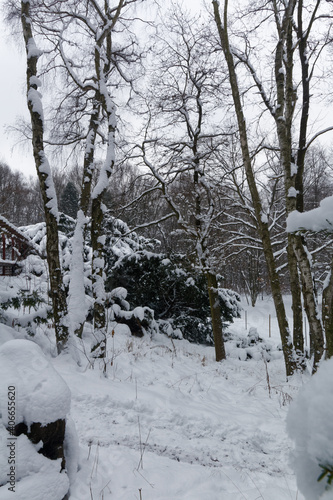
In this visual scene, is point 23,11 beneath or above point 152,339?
above

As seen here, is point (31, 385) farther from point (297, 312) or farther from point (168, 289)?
point (168, 289)

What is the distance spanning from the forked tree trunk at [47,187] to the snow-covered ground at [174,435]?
2.30ft

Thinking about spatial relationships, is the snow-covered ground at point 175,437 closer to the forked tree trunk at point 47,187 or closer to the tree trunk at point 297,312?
the forked tree trunk at point 47,187

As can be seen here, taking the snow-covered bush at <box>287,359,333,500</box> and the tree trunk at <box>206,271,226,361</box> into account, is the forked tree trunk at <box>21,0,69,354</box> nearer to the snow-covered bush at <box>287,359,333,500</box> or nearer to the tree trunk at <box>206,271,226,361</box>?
the tree trunk at <box>206,271,226,361</box>

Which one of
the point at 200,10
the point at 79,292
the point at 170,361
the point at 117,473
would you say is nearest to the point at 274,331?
the point at 170,361

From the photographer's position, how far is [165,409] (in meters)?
3.67

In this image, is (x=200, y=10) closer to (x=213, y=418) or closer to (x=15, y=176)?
(x=213, y=418)

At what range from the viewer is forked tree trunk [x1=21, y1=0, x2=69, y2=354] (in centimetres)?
543

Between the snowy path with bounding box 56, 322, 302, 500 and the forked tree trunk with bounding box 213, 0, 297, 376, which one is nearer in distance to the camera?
the snowy path with bounding box 56, 322, 302, 500

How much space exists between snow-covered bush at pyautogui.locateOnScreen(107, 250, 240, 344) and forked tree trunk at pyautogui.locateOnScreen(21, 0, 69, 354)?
16.0 ft

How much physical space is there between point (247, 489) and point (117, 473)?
978mm

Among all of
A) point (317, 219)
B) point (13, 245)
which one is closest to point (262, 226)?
point (317, 219)

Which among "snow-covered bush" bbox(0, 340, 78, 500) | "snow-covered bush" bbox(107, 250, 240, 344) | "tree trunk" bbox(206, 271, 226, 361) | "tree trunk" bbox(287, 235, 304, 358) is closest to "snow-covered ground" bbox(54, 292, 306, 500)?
"snow-covered bush" bbox(0, 340, 78, 500)

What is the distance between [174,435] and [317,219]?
2.89 meters
